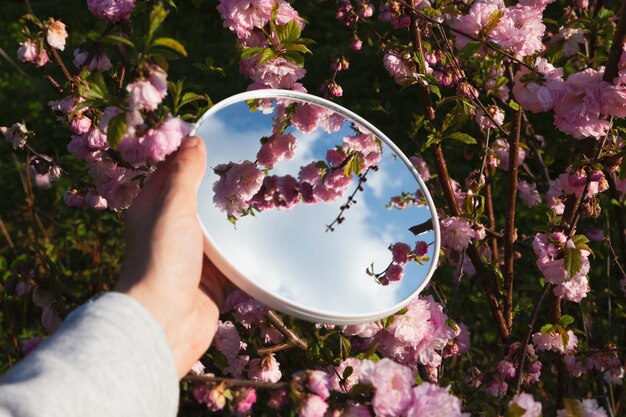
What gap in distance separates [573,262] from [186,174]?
3.43 ft

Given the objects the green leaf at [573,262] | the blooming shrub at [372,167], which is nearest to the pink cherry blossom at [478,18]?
the blooming shrub at [372,167]

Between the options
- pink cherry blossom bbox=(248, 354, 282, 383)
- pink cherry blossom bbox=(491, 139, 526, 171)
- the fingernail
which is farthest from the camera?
pink cherry blossom bbox=(491, 139, 526, 171)

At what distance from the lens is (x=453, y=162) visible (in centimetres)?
439

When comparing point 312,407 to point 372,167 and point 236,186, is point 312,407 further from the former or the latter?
point 372,167

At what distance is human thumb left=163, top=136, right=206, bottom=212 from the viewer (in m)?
1.42

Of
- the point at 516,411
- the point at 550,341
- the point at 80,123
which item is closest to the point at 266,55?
the point at 80,123

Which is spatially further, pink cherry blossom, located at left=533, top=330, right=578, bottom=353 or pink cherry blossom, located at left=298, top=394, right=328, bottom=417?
pink cherry blossom, located at left=533, top=330, right=578, bottom=353

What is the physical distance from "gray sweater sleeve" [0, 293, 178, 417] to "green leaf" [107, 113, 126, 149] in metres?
0.28

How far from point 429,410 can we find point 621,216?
1554mm

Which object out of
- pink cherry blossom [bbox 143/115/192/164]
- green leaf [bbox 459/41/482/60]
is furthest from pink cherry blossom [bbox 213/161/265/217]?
green leaf [bbox 459/41/482/60]

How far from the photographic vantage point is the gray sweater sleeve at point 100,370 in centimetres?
113

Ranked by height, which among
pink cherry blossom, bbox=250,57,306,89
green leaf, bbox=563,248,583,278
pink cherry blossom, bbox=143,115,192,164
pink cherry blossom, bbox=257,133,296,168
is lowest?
green leaf, bbox=563,248,583,278

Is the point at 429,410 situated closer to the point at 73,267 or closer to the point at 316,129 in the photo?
the point at 316,129

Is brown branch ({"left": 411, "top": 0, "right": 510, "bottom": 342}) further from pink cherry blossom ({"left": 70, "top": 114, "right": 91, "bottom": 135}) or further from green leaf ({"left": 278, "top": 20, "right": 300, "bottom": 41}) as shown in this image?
pink cherry blossom ({"left": 70, "top": 114, "right": 91, "bottom": 135})
